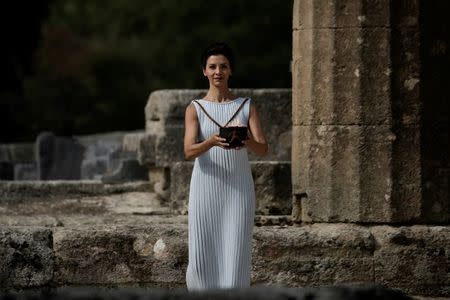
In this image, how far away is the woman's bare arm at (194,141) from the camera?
838cm

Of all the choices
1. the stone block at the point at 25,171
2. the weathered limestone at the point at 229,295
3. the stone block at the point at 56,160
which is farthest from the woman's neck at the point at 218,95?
the stone block at the point at 25,171

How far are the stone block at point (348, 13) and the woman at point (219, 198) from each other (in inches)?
65.1

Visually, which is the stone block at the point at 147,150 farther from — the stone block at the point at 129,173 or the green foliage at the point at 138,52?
the green foliage at the point at 138,52

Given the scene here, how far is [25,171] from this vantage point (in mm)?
19141

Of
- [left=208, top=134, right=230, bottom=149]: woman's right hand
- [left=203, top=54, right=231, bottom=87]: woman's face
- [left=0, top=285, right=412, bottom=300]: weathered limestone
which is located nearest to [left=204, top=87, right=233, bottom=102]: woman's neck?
[left=203, top=54, right=231, bottom=87]: woman's face

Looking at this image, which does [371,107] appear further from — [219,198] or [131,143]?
[131,143]

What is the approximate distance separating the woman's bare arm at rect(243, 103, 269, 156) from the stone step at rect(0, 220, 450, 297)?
141 centimetres

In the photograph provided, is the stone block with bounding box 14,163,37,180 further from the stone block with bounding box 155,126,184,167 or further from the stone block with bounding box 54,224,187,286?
the stone block with bounding box 54,224,187,286

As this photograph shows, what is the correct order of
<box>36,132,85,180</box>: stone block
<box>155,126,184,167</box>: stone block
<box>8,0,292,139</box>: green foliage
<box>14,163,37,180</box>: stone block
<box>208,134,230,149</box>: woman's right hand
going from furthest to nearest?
<box>8,0,292,139</box>: green foliage → <box>14,163,37,180</box>: stone block → <box>36,132,85,180</box>: stone block → <box>155,126,184,167</box>: stone block → <box>208,134,230,149</box>: woman's right hand

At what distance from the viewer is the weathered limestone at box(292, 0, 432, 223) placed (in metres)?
9.99

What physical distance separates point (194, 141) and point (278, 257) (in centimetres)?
162

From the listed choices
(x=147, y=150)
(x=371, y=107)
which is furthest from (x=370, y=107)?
(x=147, y=150)

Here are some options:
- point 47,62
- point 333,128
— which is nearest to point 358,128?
point 333,128

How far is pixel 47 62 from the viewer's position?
4084cm
